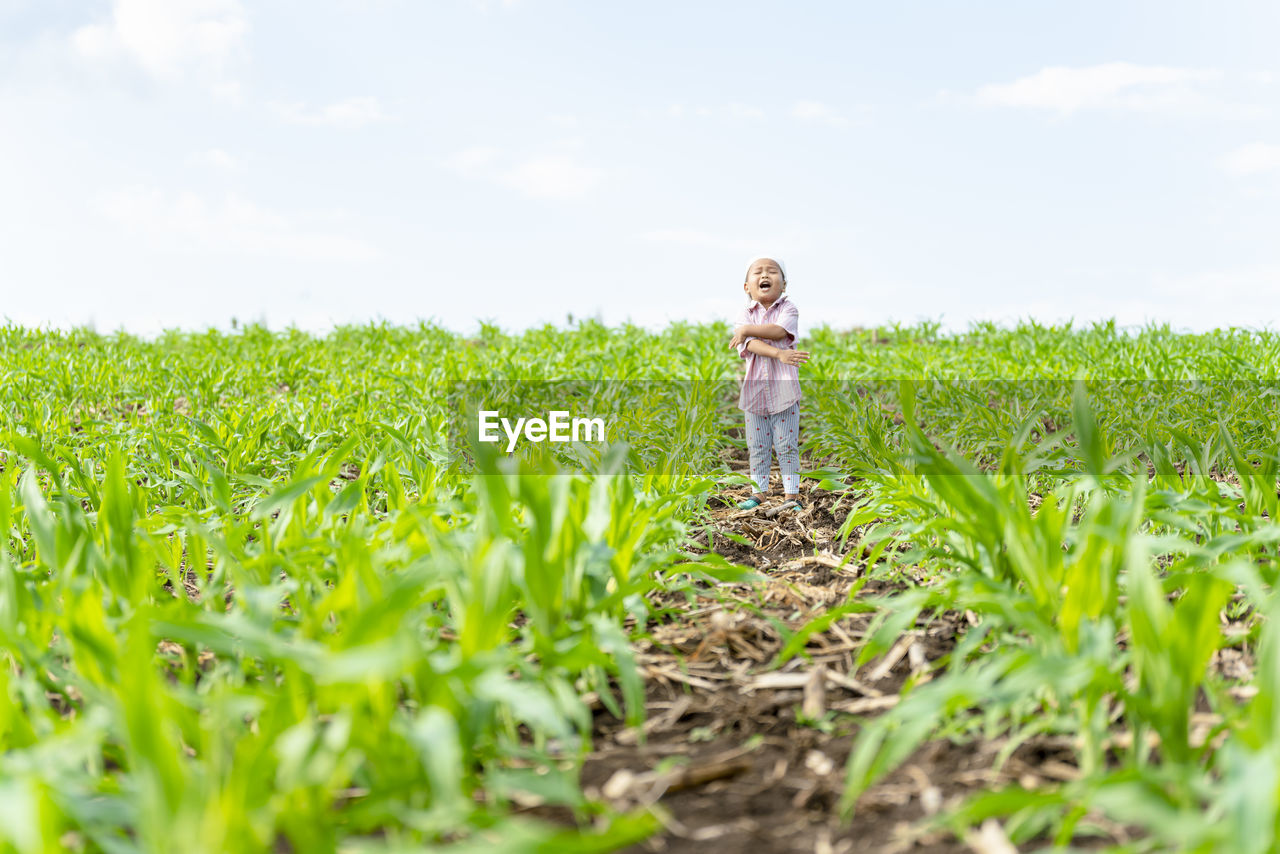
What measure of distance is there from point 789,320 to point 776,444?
0.63 metres

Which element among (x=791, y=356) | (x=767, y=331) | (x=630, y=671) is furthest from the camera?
(x=767, y=331)

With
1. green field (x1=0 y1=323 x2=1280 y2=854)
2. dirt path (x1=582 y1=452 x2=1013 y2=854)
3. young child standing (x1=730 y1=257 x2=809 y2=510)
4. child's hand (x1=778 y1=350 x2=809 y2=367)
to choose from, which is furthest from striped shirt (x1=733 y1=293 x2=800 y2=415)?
dirt path (x1=582 y1=452 x2=1013 y2=854)

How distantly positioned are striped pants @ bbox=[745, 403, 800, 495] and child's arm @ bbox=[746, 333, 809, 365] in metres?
0.29

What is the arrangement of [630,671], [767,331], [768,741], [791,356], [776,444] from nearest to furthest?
[630,671], [768,741], [791,356], [767,331], [776,444]

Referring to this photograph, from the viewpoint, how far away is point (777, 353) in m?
4.38

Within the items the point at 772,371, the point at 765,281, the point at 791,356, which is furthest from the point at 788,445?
the point at 765,281

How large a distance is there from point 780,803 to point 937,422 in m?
3.99

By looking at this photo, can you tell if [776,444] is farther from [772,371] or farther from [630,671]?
[630,671]

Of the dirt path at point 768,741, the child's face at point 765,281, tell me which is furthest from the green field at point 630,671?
the child's face at point 765,281

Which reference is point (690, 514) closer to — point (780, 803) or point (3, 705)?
point (780, 803)

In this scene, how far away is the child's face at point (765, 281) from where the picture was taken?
448cm

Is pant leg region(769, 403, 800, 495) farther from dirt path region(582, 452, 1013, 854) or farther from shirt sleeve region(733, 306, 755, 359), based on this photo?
dirt path region(582, 452, 1013, 854)

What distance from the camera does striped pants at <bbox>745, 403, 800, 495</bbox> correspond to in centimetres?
454

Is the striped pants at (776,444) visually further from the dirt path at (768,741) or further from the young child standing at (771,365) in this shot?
the dirt path at (768,741)
